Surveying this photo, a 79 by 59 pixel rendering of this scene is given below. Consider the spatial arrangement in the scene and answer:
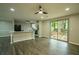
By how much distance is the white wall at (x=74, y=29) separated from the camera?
19.4 feet

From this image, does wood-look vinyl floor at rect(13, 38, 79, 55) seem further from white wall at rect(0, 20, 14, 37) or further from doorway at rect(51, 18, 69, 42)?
white wall at rect(0, 20, 14, 37)

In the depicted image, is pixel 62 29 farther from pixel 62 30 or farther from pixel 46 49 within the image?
pixel 46 49

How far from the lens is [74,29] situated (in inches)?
241

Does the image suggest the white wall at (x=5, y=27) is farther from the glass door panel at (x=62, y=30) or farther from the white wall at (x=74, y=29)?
the white wall at (x=74, y=29)

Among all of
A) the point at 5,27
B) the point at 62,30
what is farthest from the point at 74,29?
the point at 5,27

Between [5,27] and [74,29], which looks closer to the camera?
[74,29]

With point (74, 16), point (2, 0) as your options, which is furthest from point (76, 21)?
point (2, 0)

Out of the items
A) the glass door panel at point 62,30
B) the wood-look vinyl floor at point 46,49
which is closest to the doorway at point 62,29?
the glass door panel at point 62,30

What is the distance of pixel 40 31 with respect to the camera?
9867 mm

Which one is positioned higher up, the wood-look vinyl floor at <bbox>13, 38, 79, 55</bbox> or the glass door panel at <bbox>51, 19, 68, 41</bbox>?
the glass door panel at <bbox>51, 19, 68, 41</bbox>

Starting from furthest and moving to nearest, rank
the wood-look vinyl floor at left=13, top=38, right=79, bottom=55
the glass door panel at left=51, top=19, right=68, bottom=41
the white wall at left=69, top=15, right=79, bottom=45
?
the glass door panel at left=51, top=19, right=68, bottom=41, the white wall at left=69, top=15, right=79, bottom=45, the wood-look vinyl floor at left=13, top=38, right=79, bottom=55

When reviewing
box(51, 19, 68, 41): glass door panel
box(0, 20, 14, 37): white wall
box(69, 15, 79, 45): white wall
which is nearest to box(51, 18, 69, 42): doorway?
box(51, 19, 68, 41): glass door panel

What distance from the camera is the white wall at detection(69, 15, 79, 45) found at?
19.4 feet

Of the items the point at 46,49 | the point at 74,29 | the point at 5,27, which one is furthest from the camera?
the point at 5,27
